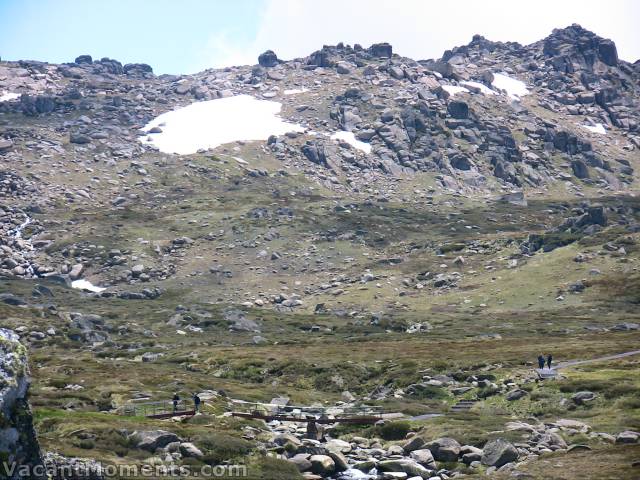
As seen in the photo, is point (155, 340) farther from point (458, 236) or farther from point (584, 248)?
point (458, 236)

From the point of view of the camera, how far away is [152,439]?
29531 millimetres

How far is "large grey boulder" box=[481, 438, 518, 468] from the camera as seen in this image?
31.7 metres

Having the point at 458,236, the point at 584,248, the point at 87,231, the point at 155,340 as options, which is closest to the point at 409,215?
the point at 458,236

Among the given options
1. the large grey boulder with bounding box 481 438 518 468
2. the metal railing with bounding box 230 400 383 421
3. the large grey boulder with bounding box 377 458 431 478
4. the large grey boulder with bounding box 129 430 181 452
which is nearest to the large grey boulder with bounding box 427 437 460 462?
the large grey boulder with bounding box 481 438 518 468

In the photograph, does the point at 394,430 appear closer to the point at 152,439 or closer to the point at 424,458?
the point at 424,458

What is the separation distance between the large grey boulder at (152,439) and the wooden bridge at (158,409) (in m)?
10.2

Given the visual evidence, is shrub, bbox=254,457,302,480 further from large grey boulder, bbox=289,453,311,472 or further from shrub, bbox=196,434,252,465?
shrub, bbox=196,434,252,465

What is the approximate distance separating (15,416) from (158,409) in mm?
27998

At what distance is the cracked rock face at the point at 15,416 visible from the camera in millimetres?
16891

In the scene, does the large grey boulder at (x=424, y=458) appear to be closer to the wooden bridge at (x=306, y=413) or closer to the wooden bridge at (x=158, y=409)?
the wooden bridge at (x=306, y=413)

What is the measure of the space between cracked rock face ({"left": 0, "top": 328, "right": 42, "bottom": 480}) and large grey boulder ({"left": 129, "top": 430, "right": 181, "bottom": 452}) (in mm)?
11785

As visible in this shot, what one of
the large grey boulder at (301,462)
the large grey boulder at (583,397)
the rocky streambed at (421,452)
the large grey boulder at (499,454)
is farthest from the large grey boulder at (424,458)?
the large grey boulder at (583,397)

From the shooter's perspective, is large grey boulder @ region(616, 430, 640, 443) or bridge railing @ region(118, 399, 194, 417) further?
bridge railing @ region(118, 399, 194, 417)

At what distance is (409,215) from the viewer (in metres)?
190
